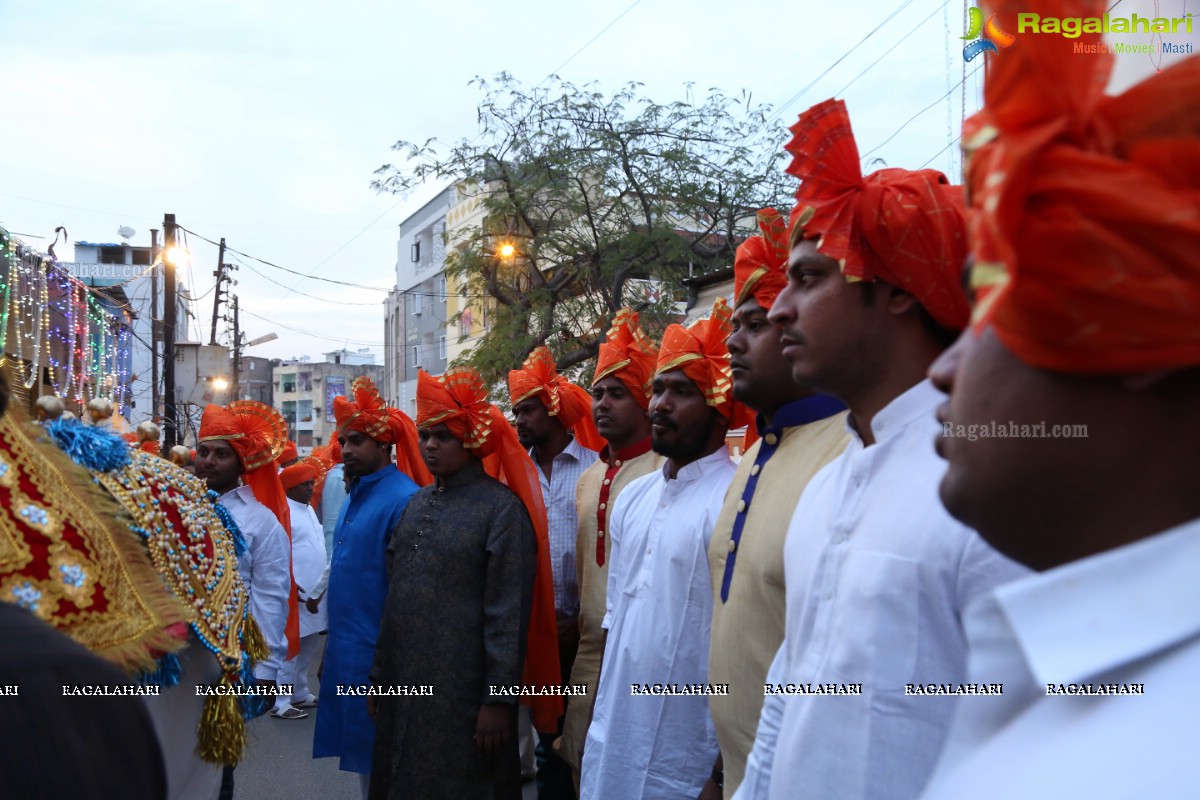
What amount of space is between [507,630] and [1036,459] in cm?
373

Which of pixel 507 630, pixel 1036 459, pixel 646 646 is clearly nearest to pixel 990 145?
pixel 1036 459

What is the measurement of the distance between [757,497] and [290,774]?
18.0 feet

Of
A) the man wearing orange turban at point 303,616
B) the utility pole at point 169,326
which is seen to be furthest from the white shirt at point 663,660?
the utility pole at point 169,326

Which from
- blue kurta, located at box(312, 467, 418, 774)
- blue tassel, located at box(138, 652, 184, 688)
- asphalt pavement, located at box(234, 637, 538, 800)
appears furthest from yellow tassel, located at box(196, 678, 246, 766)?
asphalt pavement, located at box(234, 637, 538, 800)

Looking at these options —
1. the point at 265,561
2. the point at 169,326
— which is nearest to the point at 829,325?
the point at 265,561

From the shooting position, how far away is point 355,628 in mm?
5352

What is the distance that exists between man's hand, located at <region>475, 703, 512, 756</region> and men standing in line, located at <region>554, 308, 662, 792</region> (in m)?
0.68

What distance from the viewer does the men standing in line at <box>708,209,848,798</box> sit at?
2.76m

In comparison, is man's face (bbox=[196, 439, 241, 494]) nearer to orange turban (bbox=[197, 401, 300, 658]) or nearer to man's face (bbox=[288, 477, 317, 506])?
orange turban (bbox=[197, 401, 300, 658])

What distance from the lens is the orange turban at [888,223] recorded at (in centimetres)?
223

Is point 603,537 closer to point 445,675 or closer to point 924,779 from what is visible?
point 445,675

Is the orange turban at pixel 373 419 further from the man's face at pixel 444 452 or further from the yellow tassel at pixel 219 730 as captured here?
the yellow tassel at pixel 219 730

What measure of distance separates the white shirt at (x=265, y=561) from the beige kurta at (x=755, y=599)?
4523mm

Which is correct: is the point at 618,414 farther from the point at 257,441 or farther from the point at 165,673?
the point at 165,673
